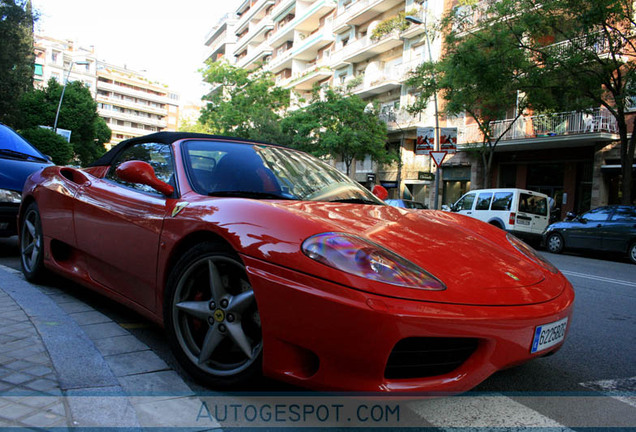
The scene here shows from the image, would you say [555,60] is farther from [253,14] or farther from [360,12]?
[253,14]

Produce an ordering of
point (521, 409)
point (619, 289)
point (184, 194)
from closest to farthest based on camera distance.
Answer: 1. point (521, 409)
2. point (184, 194)
3. point (619, 289)

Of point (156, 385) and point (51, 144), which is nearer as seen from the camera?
point (156, 385)

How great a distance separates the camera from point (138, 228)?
2713 millimetres

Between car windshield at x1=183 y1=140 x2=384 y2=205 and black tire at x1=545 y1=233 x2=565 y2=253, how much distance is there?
1142 cm

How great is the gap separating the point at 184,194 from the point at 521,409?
6.35 ft

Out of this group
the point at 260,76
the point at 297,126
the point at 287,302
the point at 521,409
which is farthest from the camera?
the point at 260,76

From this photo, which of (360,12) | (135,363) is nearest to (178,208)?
(135,363)

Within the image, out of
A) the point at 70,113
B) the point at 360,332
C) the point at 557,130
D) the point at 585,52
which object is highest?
the point at 70,113

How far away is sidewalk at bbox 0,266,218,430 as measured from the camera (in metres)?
1.82

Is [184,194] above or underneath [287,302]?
above

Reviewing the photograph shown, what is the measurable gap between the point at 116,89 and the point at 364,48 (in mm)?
86735

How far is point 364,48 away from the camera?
3062 centimetres

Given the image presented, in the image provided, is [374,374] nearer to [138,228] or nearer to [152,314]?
[152,314]

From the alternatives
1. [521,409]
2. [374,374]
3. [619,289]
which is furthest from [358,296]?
[619,289]
